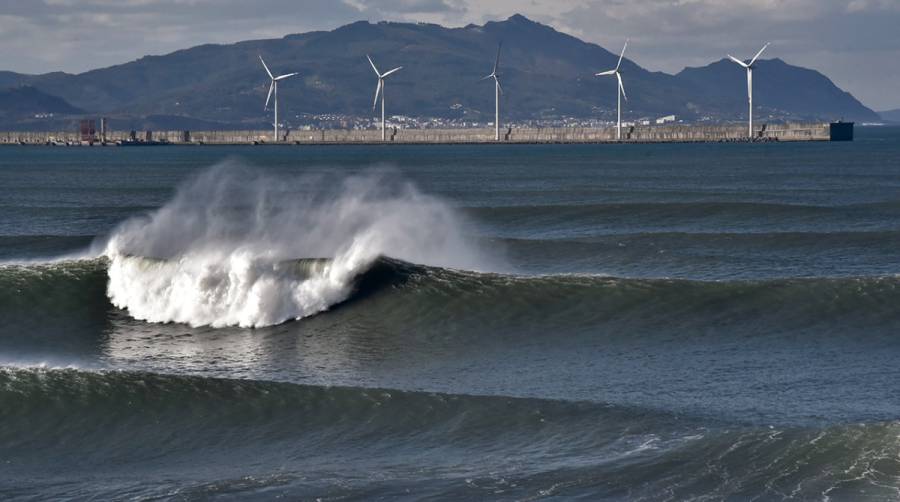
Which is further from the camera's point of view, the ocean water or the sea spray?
the sea spray

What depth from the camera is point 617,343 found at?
25.4m

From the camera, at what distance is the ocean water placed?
17344 mm

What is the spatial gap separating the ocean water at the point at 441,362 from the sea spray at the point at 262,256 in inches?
3.2

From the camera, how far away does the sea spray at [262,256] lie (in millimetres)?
29241

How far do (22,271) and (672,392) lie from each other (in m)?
19.8

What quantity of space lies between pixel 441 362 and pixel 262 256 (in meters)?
7.53

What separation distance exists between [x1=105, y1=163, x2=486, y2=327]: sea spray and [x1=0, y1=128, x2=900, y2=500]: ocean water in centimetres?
8

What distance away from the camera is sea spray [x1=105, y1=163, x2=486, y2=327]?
29241 mm

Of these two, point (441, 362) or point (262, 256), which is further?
point (262, 256)

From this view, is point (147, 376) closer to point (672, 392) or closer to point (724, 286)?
point (672, 392)

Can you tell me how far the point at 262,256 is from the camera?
1195 inches

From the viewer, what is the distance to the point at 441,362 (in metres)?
24.4

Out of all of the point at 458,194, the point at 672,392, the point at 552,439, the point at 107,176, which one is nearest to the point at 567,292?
the point at 672,392

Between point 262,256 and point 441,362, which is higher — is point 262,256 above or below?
above
